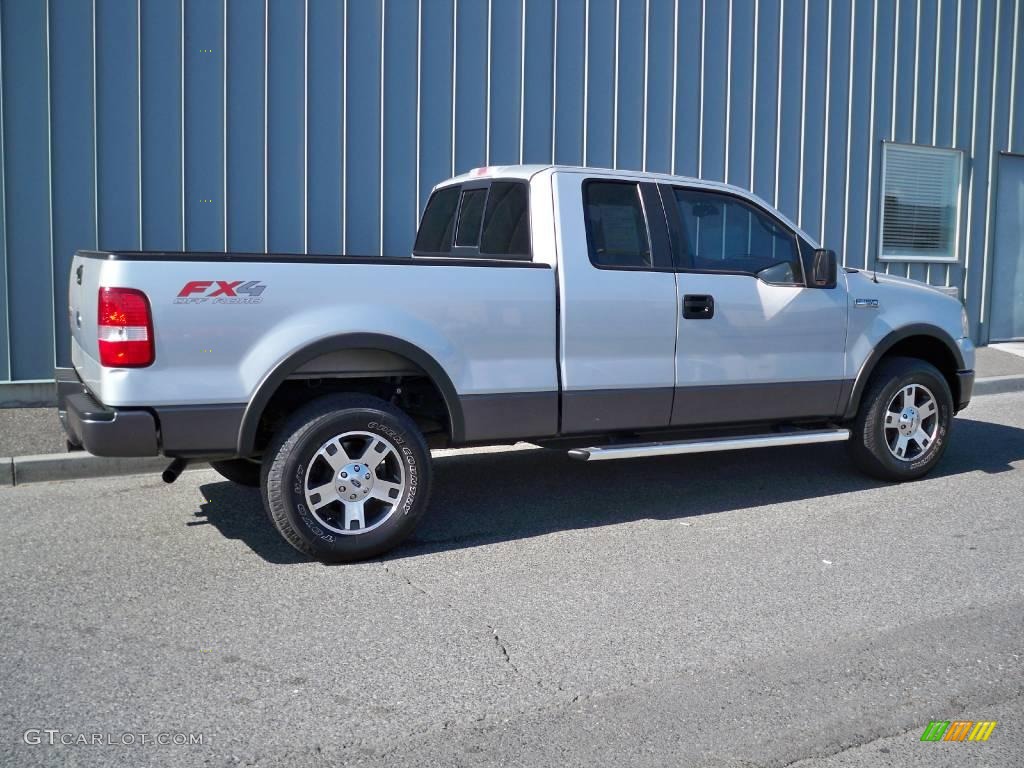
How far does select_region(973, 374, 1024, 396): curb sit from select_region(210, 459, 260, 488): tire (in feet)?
26.2

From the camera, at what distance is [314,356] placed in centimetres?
510

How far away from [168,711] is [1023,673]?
3.07 metres

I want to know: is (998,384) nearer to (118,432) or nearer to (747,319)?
(747,319)

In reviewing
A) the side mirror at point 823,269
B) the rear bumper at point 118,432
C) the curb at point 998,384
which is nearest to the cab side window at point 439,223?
the side mirror at point 823,269

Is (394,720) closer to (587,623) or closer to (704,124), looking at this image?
(587,623)

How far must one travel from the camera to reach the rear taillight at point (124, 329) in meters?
4.72

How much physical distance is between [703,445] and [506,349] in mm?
1377

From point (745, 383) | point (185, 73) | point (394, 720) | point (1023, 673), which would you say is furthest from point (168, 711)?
point (185, 73)

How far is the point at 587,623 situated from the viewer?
4.43 metres

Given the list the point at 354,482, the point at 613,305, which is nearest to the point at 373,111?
the point at 613,305

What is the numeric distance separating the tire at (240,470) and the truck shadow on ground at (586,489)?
134 millimetres

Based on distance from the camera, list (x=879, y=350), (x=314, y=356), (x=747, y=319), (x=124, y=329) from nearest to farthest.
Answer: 1. (x=124, y=329)
2. (x=314, y=356)
3. (x=747, y=319)
4. (x=879, y=350)

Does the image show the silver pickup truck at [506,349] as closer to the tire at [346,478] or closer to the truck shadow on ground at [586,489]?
the tire at [346,478]

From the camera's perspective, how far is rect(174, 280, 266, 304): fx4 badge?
15.8ft
